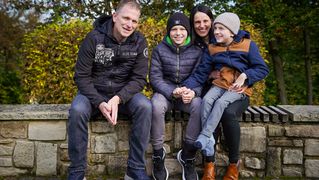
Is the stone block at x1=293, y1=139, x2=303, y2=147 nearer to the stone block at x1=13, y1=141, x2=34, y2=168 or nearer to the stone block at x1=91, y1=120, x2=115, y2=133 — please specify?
the stone block at x1=91, y1=120, x2=115, y2=133

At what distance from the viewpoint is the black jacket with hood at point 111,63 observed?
3.14 m

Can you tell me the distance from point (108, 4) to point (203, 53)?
13.5ft

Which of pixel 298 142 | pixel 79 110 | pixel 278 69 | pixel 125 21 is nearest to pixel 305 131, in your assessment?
pixel 298 142

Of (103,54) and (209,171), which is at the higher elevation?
(103,54)

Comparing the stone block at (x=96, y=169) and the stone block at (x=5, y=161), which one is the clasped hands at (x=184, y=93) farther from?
the stone block at (x=5, y=161)

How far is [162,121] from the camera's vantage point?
124 inches

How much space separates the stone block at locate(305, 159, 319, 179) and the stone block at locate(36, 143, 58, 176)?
2227mm

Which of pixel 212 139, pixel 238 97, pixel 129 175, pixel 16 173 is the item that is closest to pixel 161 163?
pixel 129 175

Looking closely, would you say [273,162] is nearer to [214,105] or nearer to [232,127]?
[232,127]

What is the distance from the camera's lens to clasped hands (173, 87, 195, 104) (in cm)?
316

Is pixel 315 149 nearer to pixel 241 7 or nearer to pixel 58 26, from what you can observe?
pixel 58 26

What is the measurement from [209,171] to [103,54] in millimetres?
1304

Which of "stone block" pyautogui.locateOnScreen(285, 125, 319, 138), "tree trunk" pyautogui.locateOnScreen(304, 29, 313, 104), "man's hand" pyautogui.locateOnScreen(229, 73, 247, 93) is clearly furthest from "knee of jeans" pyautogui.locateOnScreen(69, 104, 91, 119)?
"tree trunk" pyautogui.locateOnScreen(304, 29, 313, 104)

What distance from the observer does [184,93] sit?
3.16m
